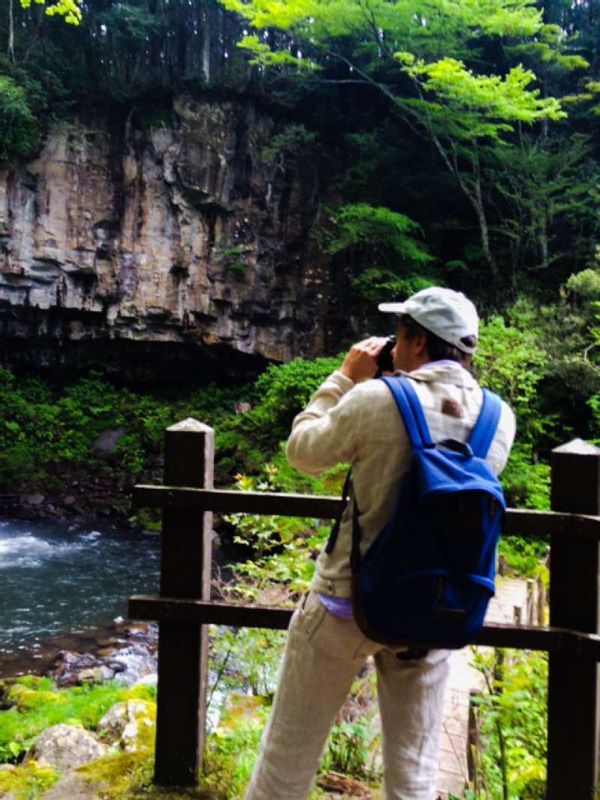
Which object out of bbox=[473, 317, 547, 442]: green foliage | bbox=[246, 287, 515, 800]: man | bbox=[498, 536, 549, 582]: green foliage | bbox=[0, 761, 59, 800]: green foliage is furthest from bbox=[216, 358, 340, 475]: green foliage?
bbox=[246, 287, 515, 800]: man

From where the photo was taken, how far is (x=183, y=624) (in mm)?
2074

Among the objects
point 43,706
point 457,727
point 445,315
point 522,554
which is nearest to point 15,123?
point 43,706

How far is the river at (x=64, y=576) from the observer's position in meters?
7.59

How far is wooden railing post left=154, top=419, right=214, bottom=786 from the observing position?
205 centimetres

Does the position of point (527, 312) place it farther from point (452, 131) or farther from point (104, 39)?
point (104, 39)

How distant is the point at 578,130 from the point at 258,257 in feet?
25.6

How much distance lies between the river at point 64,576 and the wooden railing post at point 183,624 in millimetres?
5543

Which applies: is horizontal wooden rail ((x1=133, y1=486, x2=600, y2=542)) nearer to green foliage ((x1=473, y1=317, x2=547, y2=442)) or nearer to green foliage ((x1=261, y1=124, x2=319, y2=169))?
green foliage ((x1=473, y1=317, x2=547, y2=442))

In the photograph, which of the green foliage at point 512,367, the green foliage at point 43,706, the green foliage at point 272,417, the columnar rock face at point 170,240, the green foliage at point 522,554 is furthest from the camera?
the columnar rock face at point 170,240

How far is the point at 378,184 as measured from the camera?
14.2m

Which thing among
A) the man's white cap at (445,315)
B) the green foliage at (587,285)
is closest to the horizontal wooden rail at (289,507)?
the man's white cap at (445,315)

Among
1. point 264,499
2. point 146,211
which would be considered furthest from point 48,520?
point 264,499

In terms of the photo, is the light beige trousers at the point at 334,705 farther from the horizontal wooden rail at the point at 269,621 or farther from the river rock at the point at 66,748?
the river rock at the point at 66,748

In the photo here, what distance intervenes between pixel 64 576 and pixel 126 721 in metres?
6.22
